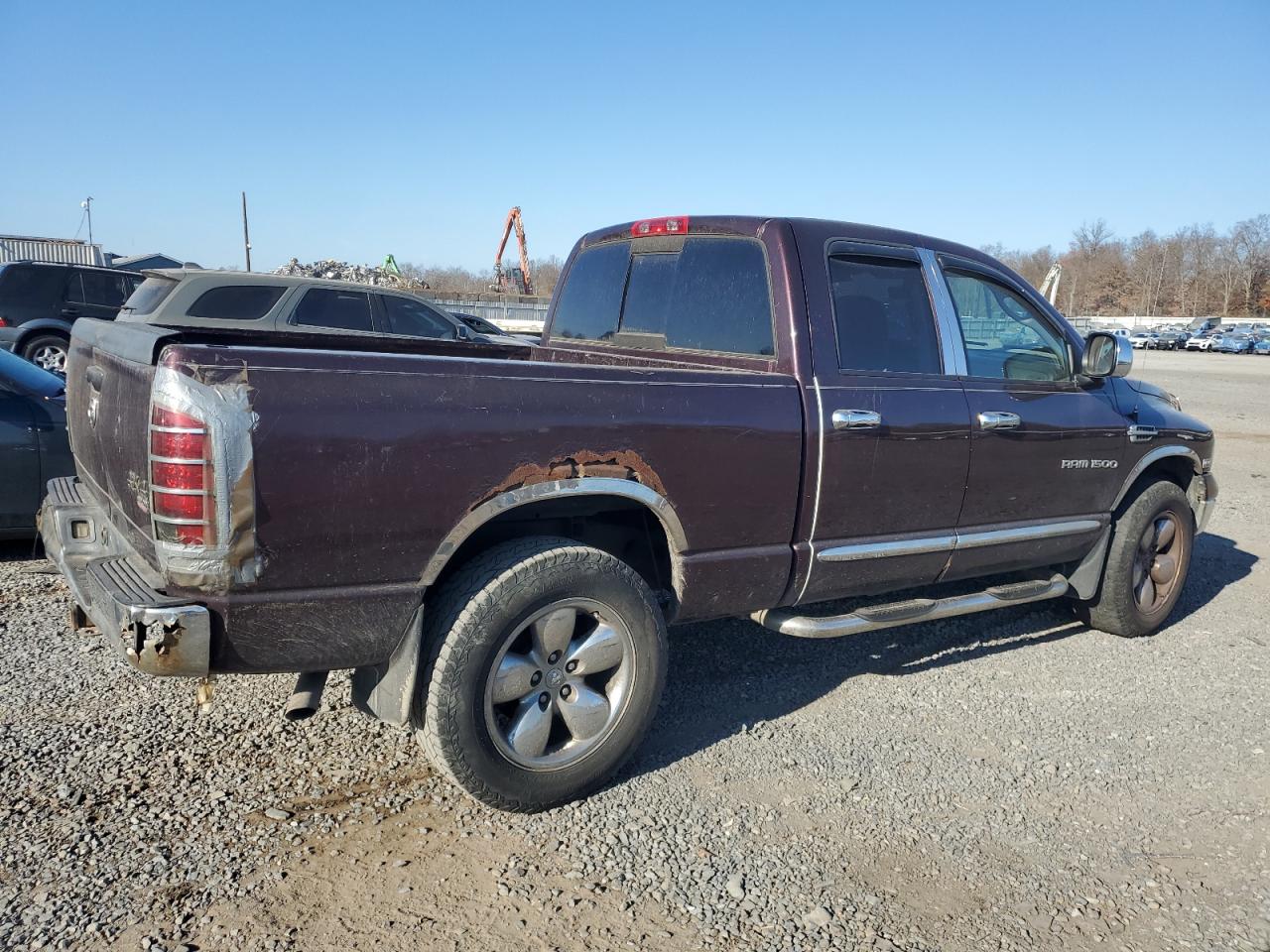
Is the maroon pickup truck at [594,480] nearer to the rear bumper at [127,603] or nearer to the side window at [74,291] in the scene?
the rear bumper at [127,603]

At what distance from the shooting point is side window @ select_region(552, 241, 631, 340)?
15.4 feet

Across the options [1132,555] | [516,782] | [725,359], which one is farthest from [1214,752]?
[516,782]

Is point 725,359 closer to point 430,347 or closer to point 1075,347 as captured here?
point 430,347

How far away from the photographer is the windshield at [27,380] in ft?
18.1

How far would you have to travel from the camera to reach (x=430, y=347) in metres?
4.56

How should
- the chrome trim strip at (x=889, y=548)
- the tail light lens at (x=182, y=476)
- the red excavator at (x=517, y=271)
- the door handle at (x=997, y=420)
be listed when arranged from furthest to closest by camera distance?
the red excavator at (x=517, y=271), the door handle at (x=997, y=420), the chrome trim strip at (x=889, y=548), the tail light lens at (x=182, y=476)

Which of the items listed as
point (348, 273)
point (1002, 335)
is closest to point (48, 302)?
point (1002, 335)

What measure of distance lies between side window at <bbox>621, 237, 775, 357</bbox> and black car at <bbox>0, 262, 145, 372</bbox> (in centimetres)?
1204

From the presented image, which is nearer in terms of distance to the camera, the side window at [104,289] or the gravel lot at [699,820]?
the gravel lot at [699,820]

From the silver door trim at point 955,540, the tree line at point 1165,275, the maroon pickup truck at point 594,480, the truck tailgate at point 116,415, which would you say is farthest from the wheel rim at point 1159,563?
the tree line at point 1165,275

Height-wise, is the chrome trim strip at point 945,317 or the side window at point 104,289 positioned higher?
the side window at point 104,289

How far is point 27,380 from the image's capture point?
563 cm

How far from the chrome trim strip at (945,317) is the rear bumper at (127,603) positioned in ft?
10.4

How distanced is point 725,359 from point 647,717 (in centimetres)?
150
